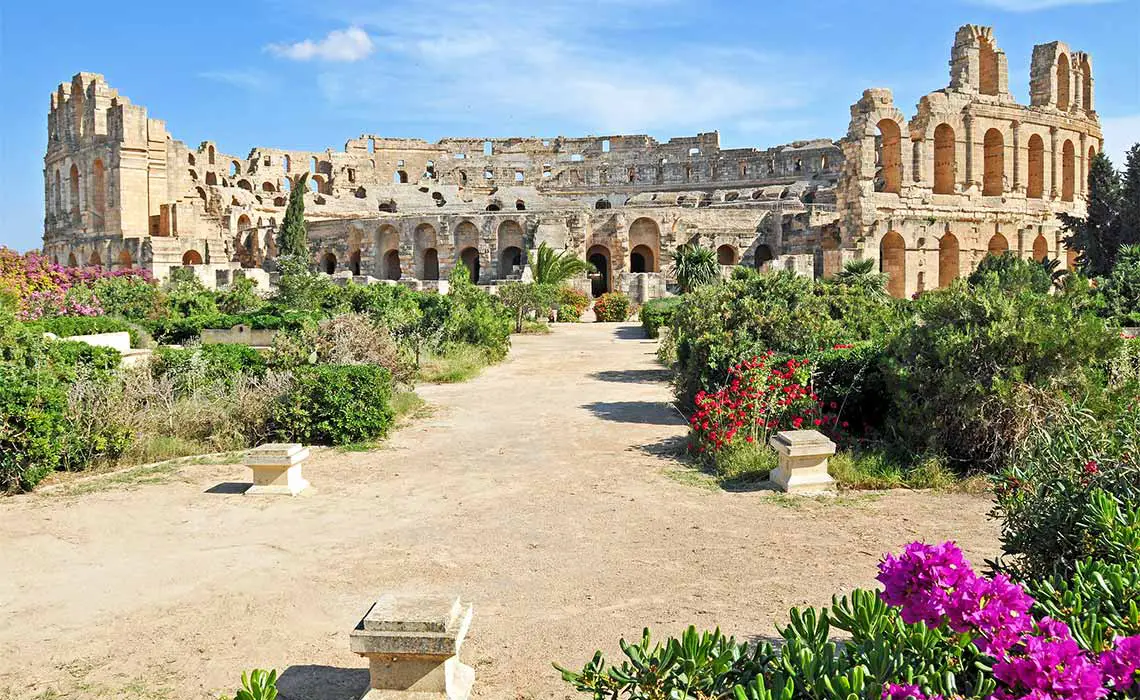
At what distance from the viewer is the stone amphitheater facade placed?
29266 millimetres

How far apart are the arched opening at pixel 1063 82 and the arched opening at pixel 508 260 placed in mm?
24287

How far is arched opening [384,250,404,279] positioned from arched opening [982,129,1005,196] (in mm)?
27541

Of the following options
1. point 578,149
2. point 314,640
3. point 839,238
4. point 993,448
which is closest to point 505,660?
point 314,640

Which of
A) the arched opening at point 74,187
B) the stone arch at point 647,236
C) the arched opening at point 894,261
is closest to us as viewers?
the arched opening at point 894,261

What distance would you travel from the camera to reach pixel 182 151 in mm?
45312

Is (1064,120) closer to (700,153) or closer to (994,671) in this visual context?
(700,153)

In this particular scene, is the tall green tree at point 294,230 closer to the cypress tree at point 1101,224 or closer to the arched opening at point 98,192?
the arched opening at point 98,192

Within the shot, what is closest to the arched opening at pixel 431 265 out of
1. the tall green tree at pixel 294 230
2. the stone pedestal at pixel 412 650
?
the tall green tree at pixel 294 230

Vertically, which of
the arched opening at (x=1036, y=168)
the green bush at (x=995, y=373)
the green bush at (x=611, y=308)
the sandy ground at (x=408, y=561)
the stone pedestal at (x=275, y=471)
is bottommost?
the sandy ground at (x=408, y=561)

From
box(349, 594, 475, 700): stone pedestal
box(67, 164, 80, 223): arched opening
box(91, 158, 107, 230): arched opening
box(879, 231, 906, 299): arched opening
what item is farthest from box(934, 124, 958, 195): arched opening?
box(67, 164, 80, 223): arched opening

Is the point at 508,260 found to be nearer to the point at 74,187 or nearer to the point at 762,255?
the point at 762,255

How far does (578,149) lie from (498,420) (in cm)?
4449

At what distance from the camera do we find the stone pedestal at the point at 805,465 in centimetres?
723

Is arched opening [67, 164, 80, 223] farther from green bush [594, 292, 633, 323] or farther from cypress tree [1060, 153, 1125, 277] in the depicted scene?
cypress tree [1060, 153, 1125, 277]
